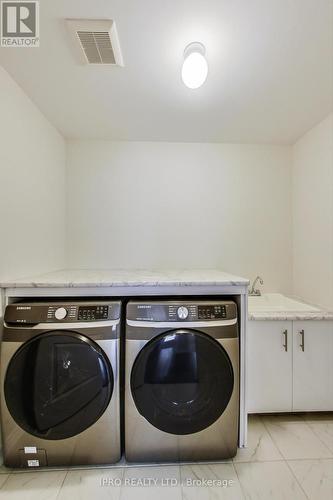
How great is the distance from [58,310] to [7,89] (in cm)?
144

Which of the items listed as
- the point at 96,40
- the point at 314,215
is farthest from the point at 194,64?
the point at 314,215

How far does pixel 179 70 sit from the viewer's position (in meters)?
1.52

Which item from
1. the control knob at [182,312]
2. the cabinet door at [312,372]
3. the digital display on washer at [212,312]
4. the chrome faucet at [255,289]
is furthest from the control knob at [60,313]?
the chrome faucet at [255,289]

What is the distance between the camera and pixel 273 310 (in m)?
1.96

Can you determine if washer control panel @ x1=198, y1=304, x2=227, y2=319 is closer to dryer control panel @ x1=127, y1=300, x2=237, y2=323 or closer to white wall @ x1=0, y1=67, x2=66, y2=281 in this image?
dryer control panel @ x1=127, y1=300, x2=237, y2=323

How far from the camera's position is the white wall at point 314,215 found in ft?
6.68

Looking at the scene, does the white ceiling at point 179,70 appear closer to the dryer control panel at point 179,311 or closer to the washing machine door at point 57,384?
the dryer control panel at point 179,311

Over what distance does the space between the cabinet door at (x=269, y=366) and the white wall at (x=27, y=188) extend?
1.75m

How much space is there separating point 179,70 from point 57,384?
6.65ft

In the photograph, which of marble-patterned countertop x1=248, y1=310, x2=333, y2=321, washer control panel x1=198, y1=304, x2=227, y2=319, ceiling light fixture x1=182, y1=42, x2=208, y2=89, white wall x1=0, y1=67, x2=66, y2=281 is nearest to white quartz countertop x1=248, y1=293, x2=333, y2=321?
marble-patterned countertop x1=248, y1=310, x2=333, y2=321

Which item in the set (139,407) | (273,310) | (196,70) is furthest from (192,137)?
(139,407)

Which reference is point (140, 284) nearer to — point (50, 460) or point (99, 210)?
point (50, 460)

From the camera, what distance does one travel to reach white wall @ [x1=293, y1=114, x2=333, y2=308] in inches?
80.1

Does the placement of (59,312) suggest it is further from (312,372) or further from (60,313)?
(312,372)
